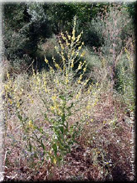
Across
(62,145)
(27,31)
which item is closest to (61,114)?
(62,145)

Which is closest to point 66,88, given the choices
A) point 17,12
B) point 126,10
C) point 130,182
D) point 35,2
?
point 130,182

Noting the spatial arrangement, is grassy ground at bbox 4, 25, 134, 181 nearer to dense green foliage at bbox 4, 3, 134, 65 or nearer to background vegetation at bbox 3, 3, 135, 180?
background vegetation at bbox 3, 3, 135, 180

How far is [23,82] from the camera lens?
4.57m

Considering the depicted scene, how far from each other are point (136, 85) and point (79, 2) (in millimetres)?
6754

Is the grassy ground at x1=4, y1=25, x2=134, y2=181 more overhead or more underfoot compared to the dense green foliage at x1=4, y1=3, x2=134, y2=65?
more underfoot

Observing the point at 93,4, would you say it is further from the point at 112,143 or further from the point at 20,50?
the point at 112,143

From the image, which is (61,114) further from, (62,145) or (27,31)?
(27,31)

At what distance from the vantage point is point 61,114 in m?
2.17

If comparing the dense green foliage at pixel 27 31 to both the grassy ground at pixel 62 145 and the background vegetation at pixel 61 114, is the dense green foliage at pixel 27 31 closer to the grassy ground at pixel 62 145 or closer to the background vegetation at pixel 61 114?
the background vegetation at pixel 61 114

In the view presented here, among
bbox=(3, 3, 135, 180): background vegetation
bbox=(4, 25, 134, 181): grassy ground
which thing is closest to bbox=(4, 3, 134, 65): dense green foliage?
bbox=(3, 3, 135, 180): background vegetation

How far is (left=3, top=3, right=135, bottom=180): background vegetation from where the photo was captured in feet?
7.34

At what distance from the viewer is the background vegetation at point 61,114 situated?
2238mm

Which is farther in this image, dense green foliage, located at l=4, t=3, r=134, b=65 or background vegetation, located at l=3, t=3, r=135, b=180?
dense green foliage, located at l=4, t=3, r=134, b=65

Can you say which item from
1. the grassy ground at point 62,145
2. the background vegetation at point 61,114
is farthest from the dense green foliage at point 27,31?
the grassy ground at point 62,145
